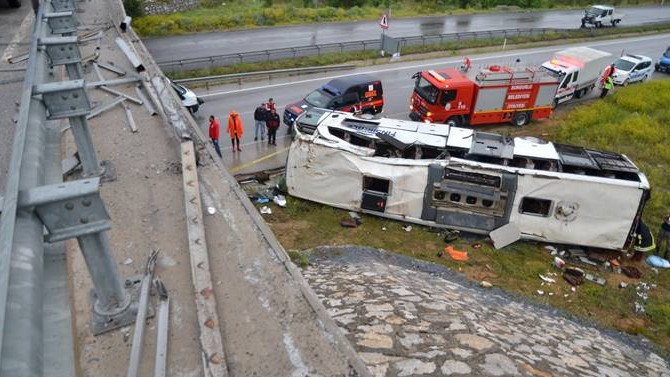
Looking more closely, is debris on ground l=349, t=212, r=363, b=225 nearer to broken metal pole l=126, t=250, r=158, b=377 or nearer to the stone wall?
broken metal pole l=126, t=250, r=158, b=377

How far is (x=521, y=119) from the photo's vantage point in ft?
67.3

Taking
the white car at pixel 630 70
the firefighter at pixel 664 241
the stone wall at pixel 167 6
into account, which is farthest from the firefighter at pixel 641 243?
the stone wall at pixel 167 6

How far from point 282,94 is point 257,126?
19.9ft

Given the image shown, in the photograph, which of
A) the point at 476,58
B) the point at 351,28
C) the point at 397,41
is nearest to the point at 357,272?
the point at 397,41

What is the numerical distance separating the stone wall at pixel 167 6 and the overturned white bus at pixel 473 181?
2522 centimetres

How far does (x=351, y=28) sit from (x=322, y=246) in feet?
85.5

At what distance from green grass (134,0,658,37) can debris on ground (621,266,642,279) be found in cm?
2790

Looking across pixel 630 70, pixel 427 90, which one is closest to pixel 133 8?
pixel 427 90

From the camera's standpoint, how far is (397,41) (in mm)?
28266

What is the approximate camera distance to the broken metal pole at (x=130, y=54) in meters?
10.8

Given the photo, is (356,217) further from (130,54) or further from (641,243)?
(641,243)

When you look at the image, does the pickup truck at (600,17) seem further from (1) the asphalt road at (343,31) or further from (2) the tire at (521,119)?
(2) the tire at (521,119)

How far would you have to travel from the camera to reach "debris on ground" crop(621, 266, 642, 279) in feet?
40.1

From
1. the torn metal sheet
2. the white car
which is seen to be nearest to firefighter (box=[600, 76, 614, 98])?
the white car
